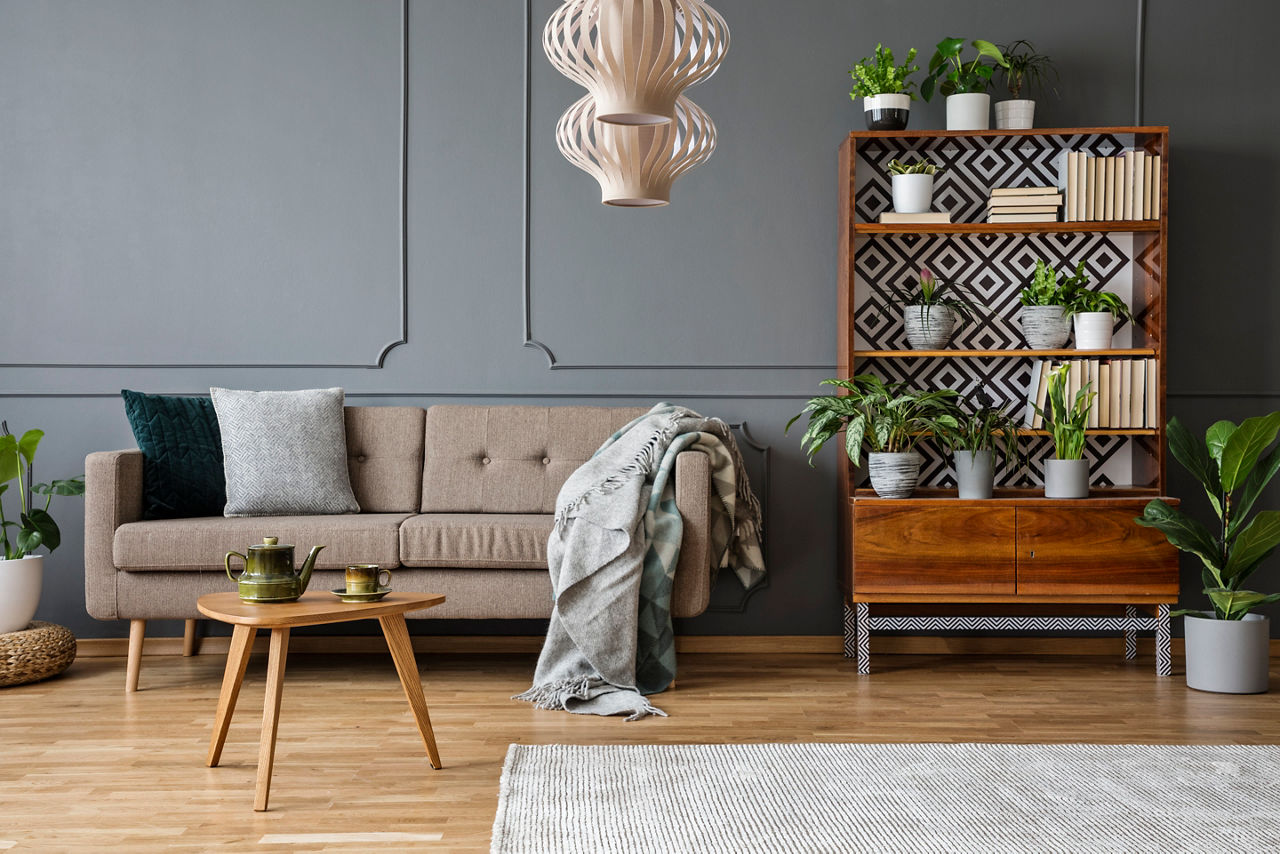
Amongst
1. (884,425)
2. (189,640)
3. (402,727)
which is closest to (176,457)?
(189,640)

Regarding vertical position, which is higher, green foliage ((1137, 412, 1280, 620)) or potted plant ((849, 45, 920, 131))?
potted plant ((849, 45, 920, 131))

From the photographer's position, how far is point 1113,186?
358 centimetres

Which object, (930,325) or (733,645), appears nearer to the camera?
(930,325)

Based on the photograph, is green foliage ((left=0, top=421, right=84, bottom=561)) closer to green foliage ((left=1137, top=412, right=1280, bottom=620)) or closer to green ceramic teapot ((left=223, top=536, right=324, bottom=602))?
green ceramic teapot ((left=223, top=536, right=324, bottom=602))

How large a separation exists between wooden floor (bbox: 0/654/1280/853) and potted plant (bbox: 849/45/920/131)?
185 cm

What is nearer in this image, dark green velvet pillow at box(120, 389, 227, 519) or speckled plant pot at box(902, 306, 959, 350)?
dark green velvet pillow at box(120, 389, 227, 519)

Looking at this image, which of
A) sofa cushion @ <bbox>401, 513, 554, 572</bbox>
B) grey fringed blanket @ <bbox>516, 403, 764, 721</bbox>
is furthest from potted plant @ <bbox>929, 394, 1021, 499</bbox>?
sofa cushion @ <bbox>401, 513, 554, 572</bbox>

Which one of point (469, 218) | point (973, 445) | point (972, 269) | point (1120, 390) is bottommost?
point (973, 445)

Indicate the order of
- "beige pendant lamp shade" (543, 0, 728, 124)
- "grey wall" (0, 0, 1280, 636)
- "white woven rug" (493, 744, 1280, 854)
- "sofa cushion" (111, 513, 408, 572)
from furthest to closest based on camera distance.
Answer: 1. "grey wall" (0, 0, 1280, 636)
2. "sofa cushion" (111, 513, 408, 572)
3. "white woven rug" (493, 744, 1280, 854)
4. "beige pendant lamp shade" (543, 0, 728, 124)

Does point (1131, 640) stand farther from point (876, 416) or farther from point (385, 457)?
point (385, 457)

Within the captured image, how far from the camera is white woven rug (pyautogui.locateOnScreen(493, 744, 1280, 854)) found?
Answer: 6.32ft

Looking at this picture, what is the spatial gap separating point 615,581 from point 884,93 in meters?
1.92

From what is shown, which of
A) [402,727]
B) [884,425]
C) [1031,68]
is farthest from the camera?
[1031,68]

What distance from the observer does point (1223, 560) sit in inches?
128
